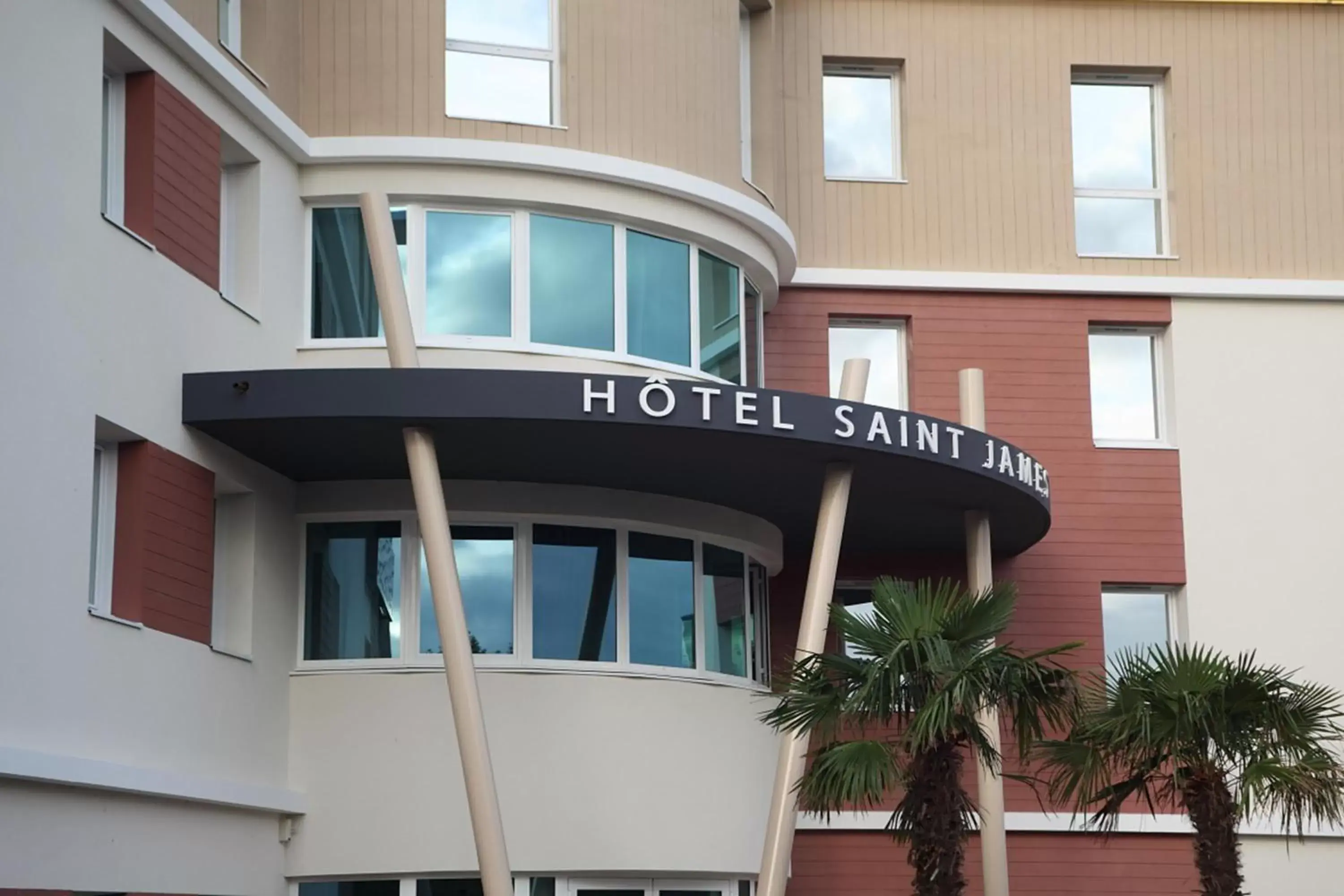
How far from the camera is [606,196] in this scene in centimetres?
1998

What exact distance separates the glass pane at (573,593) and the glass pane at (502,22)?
515 cm

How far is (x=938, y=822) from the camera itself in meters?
15.5

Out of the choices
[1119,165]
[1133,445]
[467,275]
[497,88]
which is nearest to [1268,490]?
[1133,445]

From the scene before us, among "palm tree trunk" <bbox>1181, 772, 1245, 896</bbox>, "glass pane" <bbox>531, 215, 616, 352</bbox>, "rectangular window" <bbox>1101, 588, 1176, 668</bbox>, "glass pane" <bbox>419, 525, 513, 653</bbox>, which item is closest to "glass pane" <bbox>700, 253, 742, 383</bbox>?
"glass pane" <bbox>531, 215, 616, 352</bbox>

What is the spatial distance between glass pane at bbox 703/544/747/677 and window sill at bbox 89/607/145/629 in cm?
661

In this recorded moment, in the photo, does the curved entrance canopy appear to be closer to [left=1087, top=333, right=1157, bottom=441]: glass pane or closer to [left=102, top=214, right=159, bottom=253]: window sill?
[left=102, top=214, right=159, bottom=253]: window sill

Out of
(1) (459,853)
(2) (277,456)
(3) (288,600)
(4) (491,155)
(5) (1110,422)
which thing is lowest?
(1) (459,853)

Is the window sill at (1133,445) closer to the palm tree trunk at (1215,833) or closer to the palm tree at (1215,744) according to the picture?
the palm tree at (1215,744)

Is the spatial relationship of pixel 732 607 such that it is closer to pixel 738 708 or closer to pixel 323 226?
pixel 738 708

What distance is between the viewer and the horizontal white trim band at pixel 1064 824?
22828 millimetres

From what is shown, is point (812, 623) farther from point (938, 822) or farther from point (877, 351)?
point (877, 351)

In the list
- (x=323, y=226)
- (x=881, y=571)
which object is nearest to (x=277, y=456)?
(x=323, y=226)

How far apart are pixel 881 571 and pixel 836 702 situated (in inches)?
307

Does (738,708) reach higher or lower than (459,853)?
higher
